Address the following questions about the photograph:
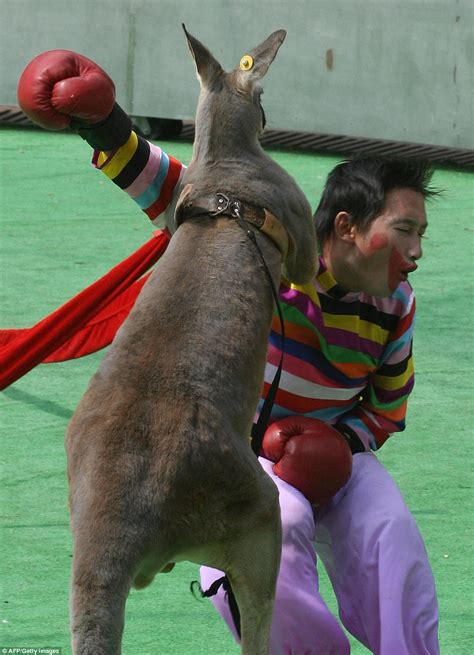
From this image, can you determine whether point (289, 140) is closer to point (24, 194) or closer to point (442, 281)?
point (24, 194)

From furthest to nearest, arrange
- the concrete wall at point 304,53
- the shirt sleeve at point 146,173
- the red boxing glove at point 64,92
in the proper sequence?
the concrete wall at point 304,53 < the shirt sleeve at point 146,173 < the red boxing glove at point 64,92

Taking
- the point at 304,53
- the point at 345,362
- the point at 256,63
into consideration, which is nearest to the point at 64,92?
the point at 256,63

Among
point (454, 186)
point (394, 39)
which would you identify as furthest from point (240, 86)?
point (394, 39)

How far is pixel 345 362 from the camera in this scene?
419 centimetres

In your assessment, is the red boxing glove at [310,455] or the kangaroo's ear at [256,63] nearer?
the kangaroo's ear at [256,63]

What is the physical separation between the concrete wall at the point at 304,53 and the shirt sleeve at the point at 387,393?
26.7ft

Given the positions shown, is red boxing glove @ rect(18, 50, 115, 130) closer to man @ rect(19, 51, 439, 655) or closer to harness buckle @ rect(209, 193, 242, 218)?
man @ rect(19, 51, 439, 655)

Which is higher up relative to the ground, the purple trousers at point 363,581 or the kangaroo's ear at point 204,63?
the kangaroo's ear at point 204,63

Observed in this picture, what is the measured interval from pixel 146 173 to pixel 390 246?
2.67 ft

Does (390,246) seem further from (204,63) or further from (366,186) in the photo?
(204,63)

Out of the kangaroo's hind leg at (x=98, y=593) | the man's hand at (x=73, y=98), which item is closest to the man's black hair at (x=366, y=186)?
the man's hand at (x=73, y=98)

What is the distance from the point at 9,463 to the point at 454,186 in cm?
665

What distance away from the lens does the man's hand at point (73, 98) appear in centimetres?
362

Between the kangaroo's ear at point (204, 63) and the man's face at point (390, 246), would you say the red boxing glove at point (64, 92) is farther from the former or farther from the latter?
the man's face at point (390, 246)
